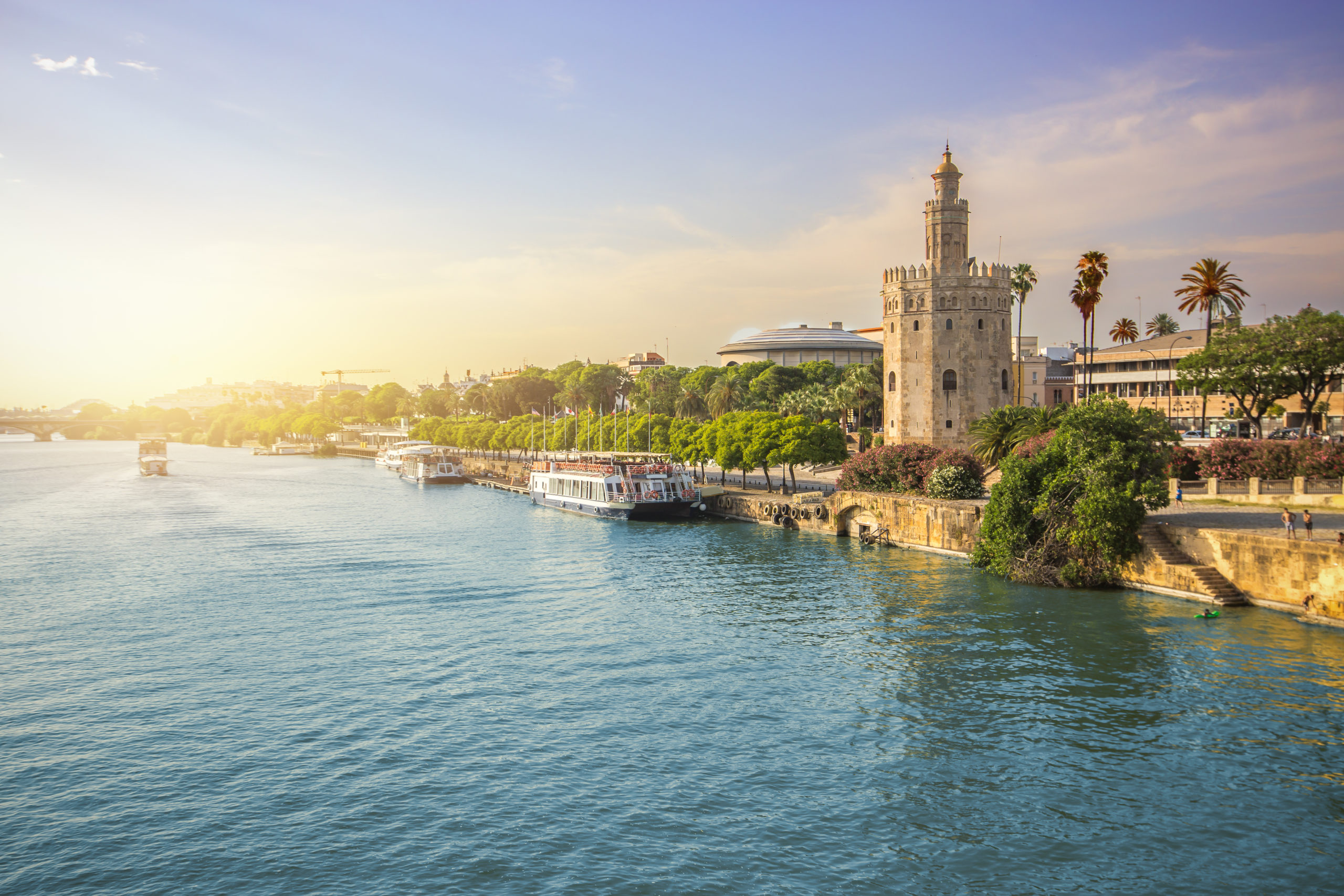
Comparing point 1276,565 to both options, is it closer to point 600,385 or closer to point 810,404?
point 810,404

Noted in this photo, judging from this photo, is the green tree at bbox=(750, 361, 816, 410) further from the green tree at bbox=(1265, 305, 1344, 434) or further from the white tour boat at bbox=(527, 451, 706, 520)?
the green tree at bbox=(1265, 305, 1344, 434)

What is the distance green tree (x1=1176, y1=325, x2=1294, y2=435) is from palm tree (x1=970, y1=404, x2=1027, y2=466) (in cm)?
1308

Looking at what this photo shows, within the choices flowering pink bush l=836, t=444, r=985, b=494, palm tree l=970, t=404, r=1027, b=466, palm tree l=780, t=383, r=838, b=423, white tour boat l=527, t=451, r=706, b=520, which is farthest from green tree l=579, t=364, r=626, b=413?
palm tree l=970, t=404, r=1027, b=466

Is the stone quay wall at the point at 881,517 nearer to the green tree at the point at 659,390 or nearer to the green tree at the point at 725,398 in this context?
the green tree at the point at 725,398

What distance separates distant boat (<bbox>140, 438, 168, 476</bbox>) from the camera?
406ft

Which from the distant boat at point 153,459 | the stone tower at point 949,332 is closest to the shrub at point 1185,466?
the stone tower at point 949,332

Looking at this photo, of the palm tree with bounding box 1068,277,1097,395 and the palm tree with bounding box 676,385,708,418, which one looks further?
the palm tree with bounding box 676,385,708,418

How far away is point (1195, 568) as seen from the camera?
36.0 m

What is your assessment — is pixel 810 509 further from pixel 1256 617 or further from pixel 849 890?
pixel 849 890

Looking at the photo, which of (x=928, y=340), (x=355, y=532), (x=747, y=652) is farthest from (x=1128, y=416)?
(x=355, y=532)

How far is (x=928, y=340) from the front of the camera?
69750mm

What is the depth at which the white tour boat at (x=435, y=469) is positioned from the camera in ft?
378

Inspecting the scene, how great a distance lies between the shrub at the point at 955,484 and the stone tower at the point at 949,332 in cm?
1700

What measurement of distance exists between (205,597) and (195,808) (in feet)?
81.1
